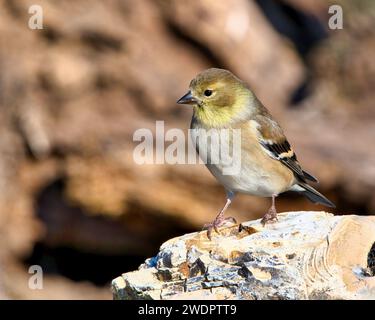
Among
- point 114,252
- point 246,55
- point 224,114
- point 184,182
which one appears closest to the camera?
point 224,114

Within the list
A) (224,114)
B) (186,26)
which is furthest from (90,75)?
(224,114)

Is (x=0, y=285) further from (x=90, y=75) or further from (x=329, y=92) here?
(x=329, y=92)

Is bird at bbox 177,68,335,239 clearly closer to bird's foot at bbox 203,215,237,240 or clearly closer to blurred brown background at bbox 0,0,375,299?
bird's foot at bbox 203,215,237,240

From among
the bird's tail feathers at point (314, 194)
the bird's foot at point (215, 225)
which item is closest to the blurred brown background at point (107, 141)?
the bird's tail feathers at point (314, 194)

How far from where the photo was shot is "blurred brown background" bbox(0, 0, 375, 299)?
451 inches

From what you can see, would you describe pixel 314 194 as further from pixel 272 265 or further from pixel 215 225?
pixel 272 265

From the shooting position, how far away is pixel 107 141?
11.6 meters

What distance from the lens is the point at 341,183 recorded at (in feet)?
38.3

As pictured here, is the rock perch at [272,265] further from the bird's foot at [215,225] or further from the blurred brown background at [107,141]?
the blurred brown background at [107,141]

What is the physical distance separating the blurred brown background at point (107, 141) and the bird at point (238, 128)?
2975 mm

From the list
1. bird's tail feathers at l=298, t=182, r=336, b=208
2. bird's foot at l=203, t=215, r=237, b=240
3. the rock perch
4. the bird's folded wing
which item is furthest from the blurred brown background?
the rock perch

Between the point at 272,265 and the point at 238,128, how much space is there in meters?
2.16

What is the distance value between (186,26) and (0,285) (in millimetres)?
5747

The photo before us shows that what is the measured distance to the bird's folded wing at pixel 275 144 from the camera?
8.27m
